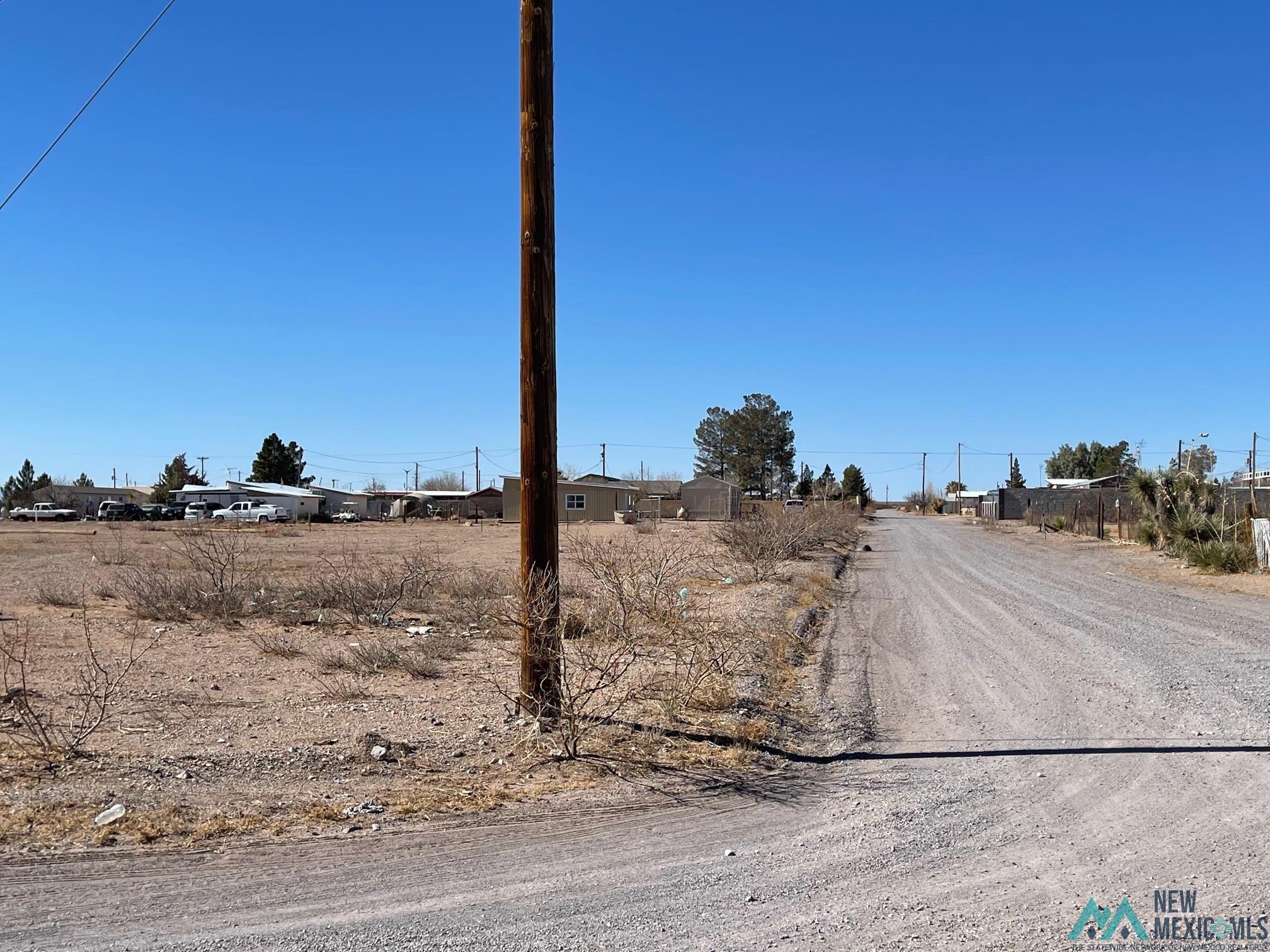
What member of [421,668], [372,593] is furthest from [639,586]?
[372,593]

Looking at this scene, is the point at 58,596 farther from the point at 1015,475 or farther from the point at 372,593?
the point at 1015,475

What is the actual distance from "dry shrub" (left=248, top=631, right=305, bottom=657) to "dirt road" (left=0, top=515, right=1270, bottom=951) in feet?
23.7

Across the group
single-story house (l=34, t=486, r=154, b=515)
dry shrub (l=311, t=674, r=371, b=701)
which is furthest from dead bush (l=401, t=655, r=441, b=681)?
single-story house (l=34, t=486, r=154, b=515)

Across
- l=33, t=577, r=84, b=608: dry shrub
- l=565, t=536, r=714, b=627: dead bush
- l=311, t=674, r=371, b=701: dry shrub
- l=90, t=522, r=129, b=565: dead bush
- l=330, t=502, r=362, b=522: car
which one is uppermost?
l=330, t=502, r=362, b=522: car

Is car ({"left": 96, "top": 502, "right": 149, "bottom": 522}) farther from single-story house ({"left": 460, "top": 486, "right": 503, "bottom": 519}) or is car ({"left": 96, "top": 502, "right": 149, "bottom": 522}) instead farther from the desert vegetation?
the desert vegetation

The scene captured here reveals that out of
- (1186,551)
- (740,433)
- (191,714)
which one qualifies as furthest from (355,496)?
(191,714)

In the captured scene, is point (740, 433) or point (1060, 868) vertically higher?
point (740, 433)

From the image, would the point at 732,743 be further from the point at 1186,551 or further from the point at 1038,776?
the point at 1186,551

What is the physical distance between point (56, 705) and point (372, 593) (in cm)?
716

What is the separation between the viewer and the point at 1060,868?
199 inches

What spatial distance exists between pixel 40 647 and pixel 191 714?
5.05m

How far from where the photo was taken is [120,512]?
76.8 meters

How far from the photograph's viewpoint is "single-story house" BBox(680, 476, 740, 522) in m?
83.9

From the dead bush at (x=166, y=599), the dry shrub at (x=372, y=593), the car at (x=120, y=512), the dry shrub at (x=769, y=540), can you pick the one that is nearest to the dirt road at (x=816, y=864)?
the dry shrub at (x=372, y=593)
